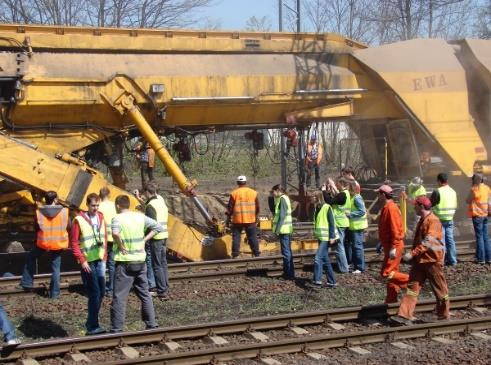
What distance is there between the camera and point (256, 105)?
1476cm

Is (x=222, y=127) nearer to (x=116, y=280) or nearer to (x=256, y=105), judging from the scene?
(x=256, y=105)

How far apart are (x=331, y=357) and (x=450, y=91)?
8.96m

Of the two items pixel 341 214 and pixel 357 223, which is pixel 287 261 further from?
pixel 357 223

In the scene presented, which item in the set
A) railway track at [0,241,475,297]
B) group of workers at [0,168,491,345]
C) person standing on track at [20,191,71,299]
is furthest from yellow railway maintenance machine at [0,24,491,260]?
group of workers at [0,168,491,345]

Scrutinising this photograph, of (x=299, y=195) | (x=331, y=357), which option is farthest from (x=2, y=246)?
(x=331, y=357)

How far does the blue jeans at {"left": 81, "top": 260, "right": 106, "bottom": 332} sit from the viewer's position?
31.6 ft

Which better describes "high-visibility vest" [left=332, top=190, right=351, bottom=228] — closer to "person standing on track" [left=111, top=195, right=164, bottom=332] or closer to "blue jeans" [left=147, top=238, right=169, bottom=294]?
"blue jeans" [left=147, top=238, right=169, bottom=294]

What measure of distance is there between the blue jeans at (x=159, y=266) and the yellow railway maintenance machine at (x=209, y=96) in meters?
1.46

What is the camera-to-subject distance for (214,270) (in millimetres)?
13461

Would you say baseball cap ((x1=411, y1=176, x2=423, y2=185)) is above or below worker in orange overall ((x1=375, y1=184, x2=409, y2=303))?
above

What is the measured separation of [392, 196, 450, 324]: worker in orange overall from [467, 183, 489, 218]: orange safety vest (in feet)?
14.1

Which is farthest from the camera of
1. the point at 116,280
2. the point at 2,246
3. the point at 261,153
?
the point at 261,153

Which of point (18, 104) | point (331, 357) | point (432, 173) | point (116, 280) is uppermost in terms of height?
point (18, 104)

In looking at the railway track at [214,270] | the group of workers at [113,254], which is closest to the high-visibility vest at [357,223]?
the railway track at [214,270]
